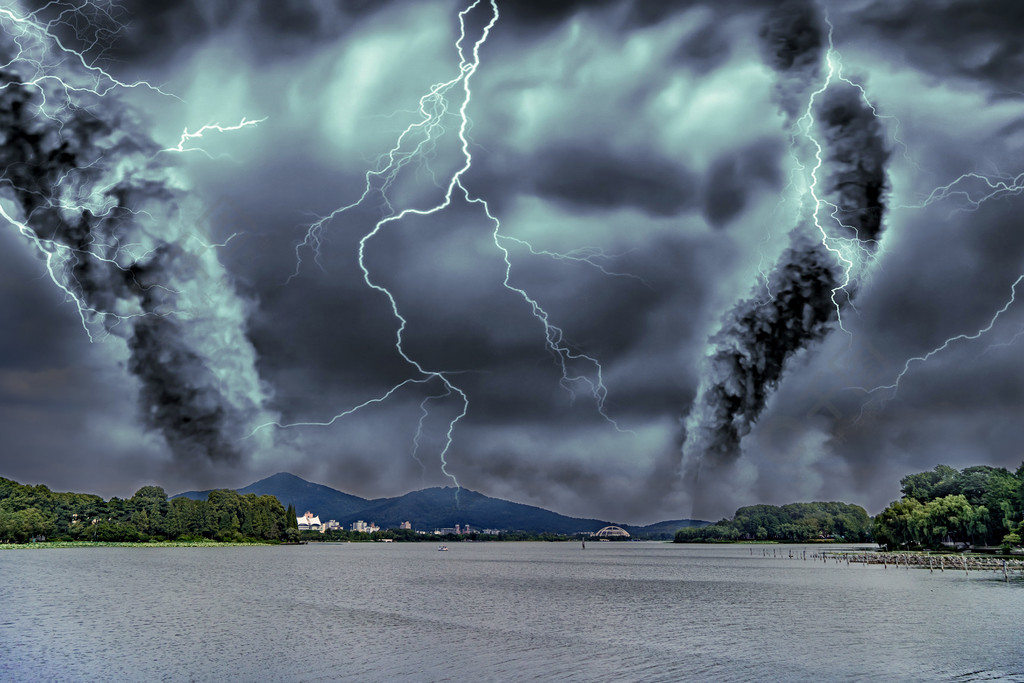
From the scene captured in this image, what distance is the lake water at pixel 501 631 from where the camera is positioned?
27.0 metres

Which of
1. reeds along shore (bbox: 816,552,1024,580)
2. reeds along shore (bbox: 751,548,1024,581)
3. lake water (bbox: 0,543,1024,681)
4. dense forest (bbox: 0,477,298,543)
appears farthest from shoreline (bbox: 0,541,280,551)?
reeds along shore (bbox: 816,552,1024,580)

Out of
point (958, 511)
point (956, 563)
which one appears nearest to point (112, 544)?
point (956, 563)

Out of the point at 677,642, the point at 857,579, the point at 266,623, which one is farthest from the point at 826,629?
the point at 857,579

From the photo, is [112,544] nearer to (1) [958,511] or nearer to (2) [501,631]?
(2) [501,631]

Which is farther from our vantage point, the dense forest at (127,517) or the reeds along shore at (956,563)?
the dense forest at (127,517)

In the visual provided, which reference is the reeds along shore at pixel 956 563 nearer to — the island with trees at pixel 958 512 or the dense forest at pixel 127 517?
the island with trees at pixel 958 512

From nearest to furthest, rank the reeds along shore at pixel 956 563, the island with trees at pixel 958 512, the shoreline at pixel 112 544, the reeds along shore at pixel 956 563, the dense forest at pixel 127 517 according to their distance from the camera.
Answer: the reeds along shore at pixel 956 563 < the reeds along shore at pixel 956 563 < the island with trees at pixel 958 512 < the shoreline at pixel 112 544 < the dense forest at pixel 127 517

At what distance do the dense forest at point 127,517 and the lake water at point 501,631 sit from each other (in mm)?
84418

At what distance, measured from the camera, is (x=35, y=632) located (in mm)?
34438

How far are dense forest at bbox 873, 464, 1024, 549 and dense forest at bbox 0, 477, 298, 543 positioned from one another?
466 ft

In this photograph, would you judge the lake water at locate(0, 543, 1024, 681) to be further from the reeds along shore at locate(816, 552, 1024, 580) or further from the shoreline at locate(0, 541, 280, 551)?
the shoreline at locate(0, 541, 280, 551)

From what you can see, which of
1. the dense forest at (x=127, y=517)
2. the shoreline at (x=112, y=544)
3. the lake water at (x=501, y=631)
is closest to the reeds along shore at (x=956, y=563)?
the lake water at (x=501, y=631)

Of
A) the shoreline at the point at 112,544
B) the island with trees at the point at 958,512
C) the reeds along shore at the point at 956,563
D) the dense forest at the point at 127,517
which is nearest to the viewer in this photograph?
the reeds along shore at the point at 956,563

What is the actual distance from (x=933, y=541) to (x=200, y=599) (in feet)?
349
